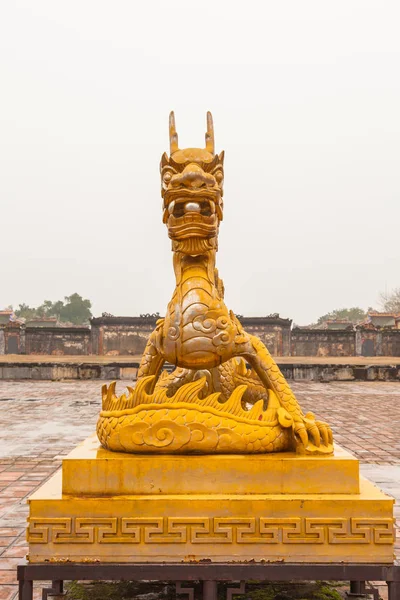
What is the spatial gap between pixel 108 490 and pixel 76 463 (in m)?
0.18

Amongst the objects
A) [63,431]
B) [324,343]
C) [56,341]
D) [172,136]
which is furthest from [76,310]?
[172,136]

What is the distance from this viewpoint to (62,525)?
2.33 metres

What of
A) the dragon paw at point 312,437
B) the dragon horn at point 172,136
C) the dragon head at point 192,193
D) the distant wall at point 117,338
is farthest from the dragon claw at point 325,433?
the distant wall at point 117,338

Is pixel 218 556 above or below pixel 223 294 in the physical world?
below

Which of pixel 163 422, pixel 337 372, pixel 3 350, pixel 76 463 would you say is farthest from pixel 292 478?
pixel 3 350

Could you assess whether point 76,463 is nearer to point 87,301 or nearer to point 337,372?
point 337,372

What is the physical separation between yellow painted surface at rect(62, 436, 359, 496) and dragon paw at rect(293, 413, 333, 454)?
8 cm

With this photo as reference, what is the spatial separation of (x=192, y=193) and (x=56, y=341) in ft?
74.7

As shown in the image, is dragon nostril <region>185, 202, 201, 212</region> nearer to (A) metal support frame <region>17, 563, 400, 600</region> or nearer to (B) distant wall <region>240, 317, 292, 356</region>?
(A) metal support frame <region>17, 563, 400, 600</region>

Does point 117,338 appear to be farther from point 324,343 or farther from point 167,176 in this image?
point 167,176

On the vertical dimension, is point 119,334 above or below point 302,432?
above

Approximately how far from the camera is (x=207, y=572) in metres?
2.29

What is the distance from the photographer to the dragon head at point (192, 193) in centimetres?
266

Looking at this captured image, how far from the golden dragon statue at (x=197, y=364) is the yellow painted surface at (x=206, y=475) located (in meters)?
0.08
